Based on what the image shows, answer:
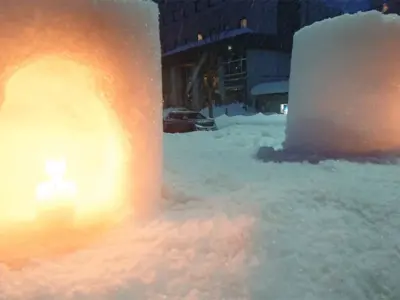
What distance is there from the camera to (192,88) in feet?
91.0

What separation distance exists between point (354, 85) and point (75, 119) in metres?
3.44

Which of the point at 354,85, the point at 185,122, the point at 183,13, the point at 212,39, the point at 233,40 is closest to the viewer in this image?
the point at 354,85

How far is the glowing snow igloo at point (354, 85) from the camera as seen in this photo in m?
4.93

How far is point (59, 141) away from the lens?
2.89 metres

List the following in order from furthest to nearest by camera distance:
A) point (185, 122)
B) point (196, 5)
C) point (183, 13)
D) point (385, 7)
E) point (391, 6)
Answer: point (183, 13) → point (196, 5) → point (391, 6) → point (385, 7) → point (185, 122)

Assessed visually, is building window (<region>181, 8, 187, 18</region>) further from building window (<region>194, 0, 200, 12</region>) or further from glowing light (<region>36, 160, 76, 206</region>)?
glowing light (<region>36, 160, 76, 206</region>)

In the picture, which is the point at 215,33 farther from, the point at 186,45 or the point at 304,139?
the point at 304,139

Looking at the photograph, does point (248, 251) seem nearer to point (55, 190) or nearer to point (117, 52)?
point (55, 190)

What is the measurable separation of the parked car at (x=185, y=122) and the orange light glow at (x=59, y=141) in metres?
8.75

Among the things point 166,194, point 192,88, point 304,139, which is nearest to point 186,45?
point 192,88

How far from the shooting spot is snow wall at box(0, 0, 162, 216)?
2416mm

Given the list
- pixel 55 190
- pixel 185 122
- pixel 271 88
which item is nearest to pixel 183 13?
pixel 271 88

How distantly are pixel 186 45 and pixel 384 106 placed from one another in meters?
23.3

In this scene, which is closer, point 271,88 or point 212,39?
point 271,88
